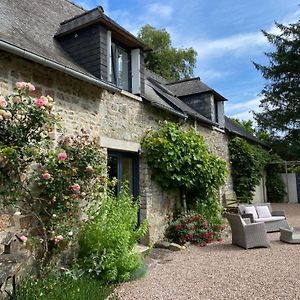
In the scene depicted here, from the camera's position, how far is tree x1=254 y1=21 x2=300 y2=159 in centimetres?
1803

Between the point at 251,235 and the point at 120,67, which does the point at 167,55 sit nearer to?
the point at 120,67

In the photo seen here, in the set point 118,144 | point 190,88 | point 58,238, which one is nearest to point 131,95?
point 118,144

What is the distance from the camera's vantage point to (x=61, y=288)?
4.06 metres

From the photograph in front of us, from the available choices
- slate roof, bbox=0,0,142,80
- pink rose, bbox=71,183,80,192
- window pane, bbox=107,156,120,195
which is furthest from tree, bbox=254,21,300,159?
pink rose, bbox=71,183,80,192

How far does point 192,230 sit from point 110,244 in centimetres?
351

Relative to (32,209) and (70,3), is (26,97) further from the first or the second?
(70,3)

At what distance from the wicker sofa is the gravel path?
184cm

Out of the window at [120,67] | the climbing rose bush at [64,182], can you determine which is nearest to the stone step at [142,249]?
the climbing rose bush at [64,182]

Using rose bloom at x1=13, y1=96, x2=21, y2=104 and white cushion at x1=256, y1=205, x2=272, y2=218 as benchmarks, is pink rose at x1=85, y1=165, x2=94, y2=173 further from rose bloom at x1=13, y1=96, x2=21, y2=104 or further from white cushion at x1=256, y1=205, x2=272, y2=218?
white cushion at x1=256, y1=205, x2=272, y2=218

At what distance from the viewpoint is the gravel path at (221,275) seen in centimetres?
430

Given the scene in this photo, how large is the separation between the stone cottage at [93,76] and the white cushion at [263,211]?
2.80 m

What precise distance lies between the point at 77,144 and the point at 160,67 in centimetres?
2122

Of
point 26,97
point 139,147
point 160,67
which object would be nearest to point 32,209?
point 26,97

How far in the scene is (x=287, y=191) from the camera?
18.4 metres
